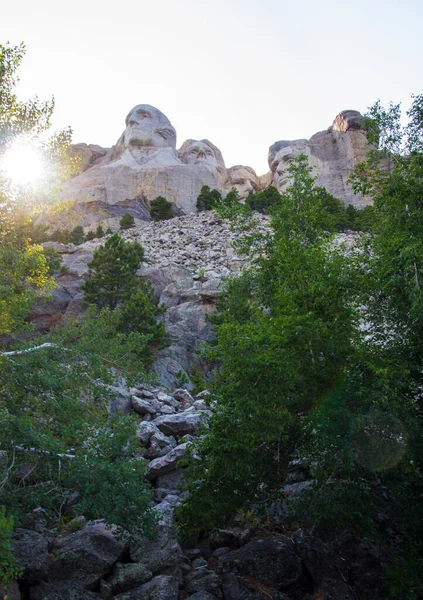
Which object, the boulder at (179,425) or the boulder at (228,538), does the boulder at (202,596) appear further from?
the boulder at (179,425)

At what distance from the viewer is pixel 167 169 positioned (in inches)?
2788

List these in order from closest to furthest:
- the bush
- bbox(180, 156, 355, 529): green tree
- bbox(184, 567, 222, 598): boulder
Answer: bbox(180, 156, 355, 529): green tree
bbox(184, 567, 222, 598): boulder
the bush

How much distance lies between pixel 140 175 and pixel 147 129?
551 inches

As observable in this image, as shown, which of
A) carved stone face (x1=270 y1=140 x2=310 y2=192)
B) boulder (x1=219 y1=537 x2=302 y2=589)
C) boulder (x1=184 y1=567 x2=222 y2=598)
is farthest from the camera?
carved stone face (x1=270 y1=140 x2=310 y2=192)

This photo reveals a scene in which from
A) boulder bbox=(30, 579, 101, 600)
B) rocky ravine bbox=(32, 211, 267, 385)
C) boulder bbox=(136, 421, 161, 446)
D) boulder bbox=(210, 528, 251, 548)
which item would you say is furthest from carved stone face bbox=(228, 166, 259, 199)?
boulder bbox=(30, 579, 101, 600)

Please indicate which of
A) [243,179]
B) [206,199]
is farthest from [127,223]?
[243,179]

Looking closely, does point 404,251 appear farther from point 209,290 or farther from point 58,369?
point 209,290

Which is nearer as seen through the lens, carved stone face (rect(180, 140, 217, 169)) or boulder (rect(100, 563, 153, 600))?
boulder (rect(100, 563, 153, 600))

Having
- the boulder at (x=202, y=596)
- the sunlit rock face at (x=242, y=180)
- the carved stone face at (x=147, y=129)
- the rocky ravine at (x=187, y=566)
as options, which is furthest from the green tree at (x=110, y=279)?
the carved stone face at (x=147, y=129)

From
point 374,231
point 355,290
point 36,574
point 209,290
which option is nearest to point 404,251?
point 355,290

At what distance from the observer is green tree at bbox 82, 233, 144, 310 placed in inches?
1040

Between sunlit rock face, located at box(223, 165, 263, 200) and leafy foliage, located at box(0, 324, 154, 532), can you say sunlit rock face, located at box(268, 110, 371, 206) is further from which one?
leafy foliage, located at box(0, 324, 154, 532)

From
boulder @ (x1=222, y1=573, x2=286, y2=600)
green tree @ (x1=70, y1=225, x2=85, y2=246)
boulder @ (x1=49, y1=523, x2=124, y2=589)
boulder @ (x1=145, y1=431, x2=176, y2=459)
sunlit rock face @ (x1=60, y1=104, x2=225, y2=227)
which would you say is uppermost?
sunlit rock face @ (x1=60, y1=104, x2=225, y2=227)

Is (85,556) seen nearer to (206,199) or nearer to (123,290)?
(123,290)
